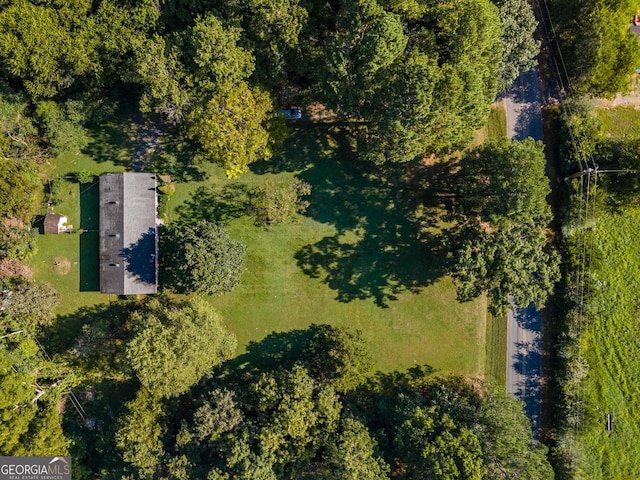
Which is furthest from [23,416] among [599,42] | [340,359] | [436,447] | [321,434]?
[599,42]

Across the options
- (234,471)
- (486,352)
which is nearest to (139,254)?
(234,471)

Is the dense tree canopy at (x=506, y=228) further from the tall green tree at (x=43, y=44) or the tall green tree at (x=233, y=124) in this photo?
the tall green tree at (x=43, y=44)

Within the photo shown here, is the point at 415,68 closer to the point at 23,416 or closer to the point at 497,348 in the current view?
the point at 497,348

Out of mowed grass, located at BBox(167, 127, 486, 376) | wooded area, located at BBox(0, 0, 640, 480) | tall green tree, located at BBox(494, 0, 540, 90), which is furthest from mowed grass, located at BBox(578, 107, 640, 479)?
mowed grass, located at BBox(167, 127, 486, 376)

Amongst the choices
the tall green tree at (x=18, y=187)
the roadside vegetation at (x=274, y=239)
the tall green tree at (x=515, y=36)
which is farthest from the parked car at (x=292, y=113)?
the tall green tree at (x=18, y=187)

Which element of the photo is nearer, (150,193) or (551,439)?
(150,193)

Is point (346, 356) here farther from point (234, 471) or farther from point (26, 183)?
point (26, 183)
